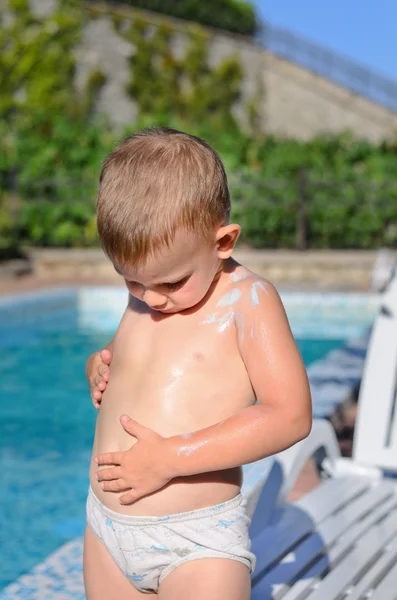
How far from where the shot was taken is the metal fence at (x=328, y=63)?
2555 cm

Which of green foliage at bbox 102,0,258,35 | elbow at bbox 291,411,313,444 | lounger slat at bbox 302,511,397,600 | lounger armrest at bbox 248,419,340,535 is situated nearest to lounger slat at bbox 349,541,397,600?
lounger slat at bbox 302,511,397,600

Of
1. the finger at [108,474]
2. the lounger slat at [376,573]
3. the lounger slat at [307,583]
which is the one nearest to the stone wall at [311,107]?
the lounger slat at [376,573]

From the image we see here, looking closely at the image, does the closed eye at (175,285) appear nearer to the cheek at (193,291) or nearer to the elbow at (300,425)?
the cheek at (193,291)

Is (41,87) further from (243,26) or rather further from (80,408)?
(80,408)

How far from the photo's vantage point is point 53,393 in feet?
19.9

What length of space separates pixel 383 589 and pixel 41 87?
66.3ft

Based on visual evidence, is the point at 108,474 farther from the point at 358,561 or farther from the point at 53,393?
the point at 53,393

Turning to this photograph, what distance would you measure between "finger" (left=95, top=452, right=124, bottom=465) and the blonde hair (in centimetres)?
34

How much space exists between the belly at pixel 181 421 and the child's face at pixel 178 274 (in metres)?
0.15

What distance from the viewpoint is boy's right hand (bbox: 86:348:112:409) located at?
154 cm

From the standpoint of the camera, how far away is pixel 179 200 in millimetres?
1257

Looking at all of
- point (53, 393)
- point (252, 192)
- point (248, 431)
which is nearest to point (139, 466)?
point (248, 431)

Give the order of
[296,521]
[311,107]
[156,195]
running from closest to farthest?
1. [156,195]
2. [296,521]
3. [311,107]

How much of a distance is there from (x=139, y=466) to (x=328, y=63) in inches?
1037
